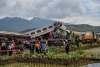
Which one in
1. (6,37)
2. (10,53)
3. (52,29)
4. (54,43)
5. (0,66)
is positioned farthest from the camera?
(52,29)

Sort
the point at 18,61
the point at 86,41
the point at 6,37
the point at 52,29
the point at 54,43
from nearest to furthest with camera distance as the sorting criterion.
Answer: the point at 18,61 < the point at 6,37 < the point at 54,43 < the point at 52,29 < the point at 86,41

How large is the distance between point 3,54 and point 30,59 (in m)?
7.19

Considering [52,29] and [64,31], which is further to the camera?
[64,31]

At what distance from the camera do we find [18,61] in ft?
93.5

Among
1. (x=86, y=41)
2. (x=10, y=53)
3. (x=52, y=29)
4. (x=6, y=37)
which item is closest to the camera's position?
(x=10, y=53)

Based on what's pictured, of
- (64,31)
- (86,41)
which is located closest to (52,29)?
(64,31)

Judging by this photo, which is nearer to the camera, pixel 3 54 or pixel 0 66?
pixel 0 66

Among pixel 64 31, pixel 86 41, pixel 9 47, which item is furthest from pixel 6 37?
pixel 86 41

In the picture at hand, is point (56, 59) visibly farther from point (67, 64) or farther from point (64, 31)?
point (64, 31)

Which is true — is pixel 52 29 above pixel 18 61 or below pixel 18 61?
above

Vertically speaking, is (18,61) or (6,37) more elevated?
(6,37)

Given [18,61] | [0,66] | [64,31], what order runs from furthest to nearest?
1. [64,31]
2. [18,61]
3. [0,66]

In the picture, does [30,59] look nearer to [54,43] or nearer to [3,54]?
[3,54]

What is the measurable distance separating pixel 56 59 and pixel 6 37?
17.5m
